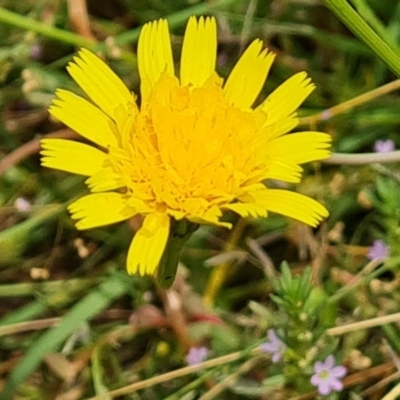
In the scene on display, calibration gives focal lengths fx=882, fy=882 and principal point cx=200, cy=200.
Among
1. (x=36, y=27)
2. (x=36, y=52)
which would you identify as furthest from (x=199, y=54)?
(x=36, y=52)

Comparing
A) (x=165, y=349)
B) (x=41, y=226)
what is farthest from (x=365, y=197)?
(x=41, y=226)

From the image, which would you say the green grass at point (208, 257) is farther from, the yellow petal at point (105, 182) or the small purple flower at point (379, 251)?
the yellow petal at point (105, 182)

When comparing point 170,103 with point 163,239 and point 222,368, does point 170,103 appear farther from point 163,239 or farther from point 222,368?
point 222,368

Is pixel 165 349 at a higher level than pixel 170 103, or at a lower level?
lower

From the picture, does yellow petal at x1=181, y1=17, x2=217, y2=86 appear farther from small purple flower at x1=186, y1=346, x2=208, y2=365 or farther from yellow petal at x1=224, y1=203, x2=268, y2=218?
small purple flower at x1=186, y1=346, x2=208, y2=365

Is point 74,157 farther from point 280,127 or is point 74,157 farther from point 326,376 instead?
point 326,376

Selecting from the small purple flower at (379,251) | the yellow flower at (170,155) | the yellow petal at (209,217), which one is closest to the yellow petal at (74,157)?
the yellow flower at (170,155)
